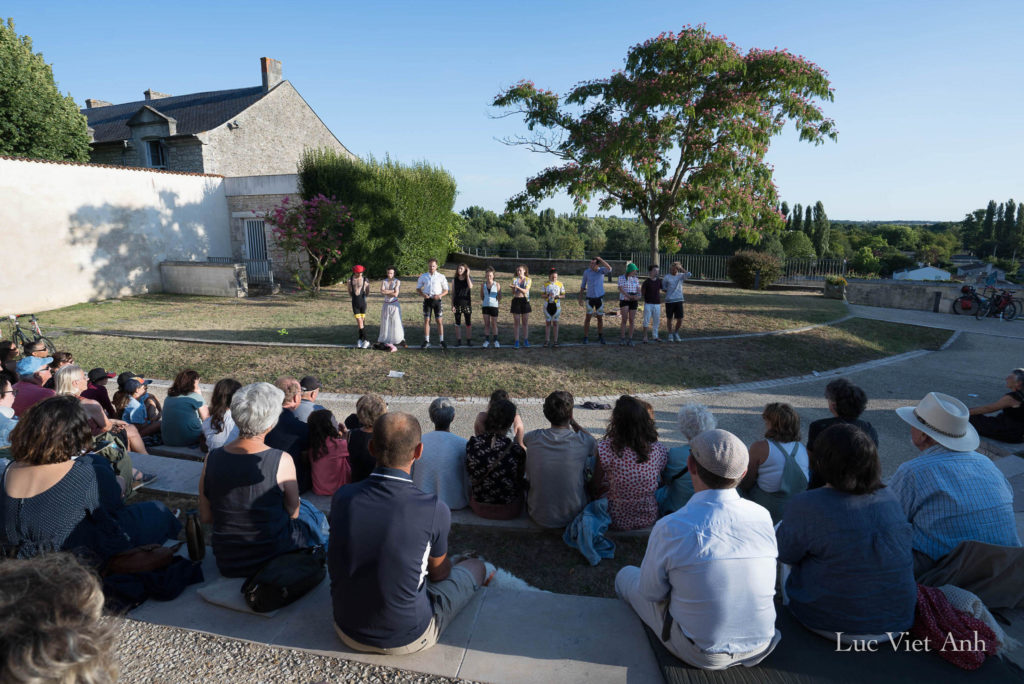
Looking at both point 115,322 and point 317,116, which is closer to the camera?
point 115,322

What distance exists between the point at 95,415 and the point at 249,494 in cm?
271

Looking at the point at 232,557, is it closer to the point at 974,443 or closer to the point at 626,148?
the point at 974,443

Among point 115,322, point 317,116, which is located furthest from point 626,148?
point 317,116

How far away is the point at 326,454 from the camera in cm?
447

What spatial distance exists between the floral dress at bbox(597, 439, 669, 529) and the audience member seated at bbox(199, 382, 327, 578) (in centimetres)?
210

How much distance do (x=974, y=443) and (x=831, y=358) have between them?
826cm

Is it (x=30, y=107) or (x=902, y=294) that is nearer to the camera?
(x=902, y=294)

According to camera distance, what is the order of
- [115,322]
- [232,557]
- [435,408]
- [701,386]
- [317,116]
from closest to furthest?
[232,557] → [435,408] → [701,386] → [115,322] → [317,116]

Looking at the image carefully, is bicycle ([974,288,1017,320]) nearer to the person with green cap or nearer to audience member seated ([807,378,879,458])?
the person with green cap

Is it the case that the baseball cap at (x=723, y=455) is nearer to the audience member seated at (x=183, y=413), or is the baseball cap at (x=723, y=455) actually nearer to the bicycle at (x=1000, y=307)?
the audience member seated at (x=183, y=413)

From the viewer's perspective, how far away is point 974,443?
10.9 ft

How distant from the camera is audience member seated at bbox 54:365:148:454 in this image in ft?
15.6

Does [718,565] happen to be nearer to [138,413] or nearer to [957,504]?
[957,504]

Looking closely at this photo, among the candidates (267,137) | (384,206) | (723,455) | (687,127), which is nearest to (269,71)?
(267,137)
